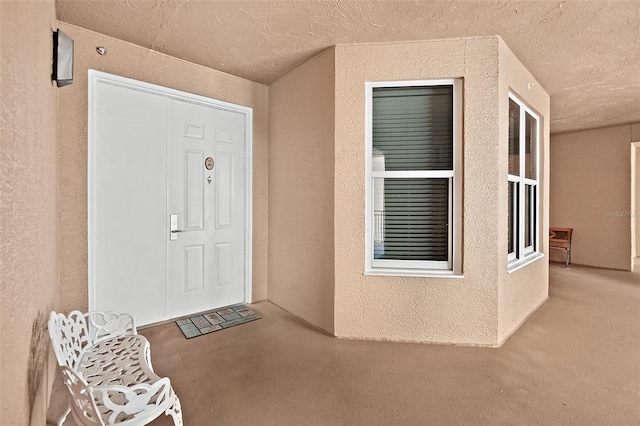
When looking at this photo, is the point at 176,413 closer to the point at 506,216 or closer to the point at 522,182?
the point at 506,216

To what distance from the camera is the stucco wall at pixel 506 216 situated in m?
2.66

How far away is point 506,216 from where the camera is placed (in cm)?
275

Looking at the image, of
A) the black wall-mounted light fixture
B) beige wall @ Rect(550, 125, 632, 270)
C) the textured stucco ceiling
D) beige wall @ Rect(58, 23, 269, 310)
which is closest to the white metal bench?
beige wall @ Rect(58, 23, 269, 310)

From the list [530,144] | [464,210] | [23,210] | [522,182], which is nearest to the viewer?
[23,210]

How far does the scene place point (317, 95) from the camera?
2.98 m

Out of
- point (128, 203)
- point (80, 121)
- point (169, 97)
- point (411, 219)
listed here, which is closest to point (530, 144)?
point (411, 219)

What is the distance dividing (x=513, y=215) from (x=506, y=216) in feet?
1.96

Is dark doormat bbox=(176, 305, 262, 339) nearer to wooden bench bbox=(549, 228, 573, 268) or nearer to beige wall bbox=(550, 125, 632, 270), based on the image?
wooden bench bbox=(549, 228, 573, 268)

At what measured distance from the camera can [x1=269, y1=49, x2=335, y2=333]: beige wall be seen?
9.46ft

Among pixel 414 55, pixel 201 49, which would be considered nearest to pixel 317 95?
pixel 414 55

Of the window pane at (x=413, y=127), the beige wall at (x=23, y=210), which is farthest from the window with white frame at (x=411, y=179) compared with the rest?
the beige wall at (x=23, y=210)

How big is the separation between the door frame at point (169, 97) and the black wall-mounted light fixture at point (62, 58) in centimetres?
56

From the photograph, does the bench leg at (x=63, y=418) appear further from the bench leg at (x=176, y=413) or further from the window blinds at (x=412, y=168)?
the window blinds at (x=412, y=168)

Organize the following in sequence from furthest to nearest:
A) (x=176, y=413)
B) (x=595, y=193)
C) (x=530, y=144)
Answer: (x=595, y=193)
(x=530, y=144)
(x=176, y=413)
